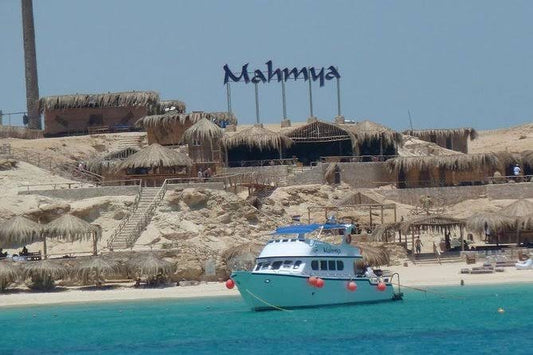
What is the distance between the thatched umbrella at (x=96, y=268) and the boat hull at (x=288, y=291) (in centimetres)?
654

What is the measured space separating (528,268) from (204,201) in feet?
39.0

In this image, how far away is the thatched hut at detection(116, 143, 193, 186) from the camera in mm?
62500

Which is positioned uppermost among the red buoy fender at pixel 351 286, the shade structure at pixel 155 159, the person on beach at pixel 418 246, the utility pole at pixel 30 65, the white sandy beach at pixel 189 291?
the utility pole at pixel 30 65

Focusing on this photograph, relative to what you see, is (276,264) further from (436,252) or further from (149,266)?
(436,252)

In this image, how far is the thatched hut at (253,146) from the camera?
6938 cm

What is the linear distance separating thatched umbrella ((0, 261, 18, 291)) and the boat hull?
29.0 ft

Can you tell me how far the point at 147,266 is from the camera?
54.3m

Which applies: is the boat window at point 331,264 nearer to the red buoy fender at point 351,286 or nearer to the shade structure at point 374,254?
the red buoy fender at point 351,286

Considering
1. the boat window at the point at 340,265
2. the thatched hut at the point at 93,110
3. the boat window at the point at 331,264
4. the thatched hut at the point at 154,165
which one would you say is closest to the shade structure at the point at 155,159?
the thatched hut at the point at 154,165

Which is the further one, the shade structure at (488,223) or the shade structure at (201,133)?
the shade structure at (201,133)

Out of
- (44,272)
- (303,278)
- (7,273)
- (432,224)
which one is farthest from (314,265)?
(7,273)

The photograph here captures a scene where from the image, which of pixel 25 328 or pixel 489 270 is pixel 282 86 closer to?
pixel 489 270

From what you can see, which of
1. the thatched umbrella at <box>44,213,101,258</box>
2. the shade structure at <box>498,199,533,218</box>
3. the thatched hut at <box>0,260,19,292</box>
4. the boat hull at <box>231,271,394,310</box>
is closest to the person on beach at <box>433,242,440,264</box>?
the shade structure at <box>498,199,533,218</box>

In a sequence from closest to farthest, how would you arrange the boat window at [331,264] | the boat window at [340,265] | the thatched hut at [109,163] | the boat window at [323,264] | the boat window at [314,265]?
the boat window at [314,265], the boat window at [323,264], the boat window at [331,264], the boat window at [340,265], the thatched hut at [109,163]
